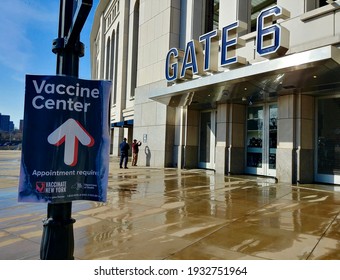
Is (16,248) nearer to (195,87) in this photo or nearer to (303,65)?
(303,65)

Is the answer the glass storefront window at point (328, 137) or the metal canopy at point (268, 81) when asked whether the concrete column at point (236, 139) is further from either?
the glass storefront window at point (328, 137)

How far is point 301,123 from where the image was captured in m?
11.8

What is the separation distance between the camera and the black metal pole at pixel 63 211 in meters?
2.96

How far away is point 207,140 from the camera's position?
691 inches

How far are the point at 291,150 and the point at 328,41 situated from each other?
421 centimetres

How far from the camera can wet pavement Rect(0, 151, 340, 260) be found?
4.26m

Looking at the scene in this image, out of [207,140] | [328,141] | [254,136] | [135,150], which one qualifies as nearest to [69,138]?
[328,141]

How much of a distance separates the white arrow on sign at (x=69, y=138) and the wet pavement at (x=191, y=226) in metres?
1.78

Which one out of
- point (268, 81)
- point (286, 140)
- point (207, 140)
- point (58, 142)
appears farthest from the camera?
point (207, 140)

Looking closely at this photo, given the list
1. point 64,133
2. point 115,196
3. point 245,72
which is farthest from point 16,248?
point 245,72

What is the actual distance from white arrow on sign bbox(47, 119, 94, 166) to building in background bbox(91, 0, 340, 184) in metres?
Answer: 2.83

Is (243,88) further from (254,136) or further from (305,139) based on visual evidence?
(254,136)

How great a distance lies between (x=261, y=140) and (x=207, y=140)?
12.3 feet

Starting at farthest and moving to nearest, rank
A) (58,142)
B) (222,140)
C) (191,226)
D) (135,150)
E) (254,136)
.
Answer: (135,150), (222,140), (254,136), (191,226), (58,142)
